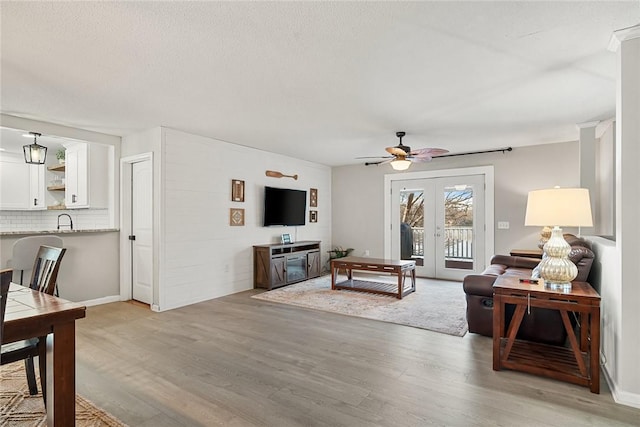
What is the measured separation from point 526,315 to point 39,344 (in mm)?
3955

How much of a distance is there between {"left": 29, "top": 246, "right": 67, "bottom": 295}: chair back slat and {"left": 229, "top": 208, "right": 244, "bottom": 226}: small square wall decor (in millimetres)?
3029

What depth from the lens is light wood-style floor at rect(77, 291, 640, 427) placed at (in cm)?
207

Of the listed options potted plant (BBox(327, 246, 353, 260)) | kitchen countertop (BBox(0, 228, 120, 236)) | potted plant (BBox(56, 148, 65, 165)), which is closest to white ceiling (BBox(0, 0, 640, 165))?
kitchen countertop (BBox(0, 228, 120, 236))

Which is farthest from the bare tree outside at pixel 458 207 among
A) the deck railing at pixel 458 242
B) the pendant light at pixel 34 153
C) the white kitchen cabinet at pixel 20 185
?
the white kitchen cabinet at pixel 20 185

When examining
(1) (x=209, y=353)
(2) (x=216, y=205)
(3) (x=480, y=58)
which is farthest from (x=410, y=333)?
(2) (x=216, y=205)

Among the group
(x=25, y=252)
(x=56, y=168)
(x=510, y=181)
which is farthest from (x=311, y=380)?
(x=56, y=168)

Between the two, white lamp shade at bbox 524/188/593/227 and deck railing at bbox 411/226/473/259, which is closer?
white lamp shade at bbox 524/188/593/227

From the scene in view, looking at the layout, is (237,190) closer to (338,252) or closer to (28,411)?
(338,252)

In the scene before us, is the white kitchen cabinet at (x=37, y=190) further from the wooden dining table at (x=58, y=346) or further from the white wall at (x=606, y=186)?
the white wall at (x=606, y=186)

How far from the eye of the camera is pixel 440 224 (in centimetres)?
661

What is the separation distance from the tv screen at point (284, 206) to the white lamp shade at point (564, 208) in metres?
4.40

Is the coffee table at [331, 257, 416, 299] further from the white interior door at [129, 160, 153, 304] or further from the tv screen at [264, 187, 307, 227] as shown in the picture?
the white interior door at [129, 160, 153, 304]

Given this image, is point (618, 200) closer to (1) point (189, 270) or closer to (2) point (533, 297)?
(2) point (533, 297)

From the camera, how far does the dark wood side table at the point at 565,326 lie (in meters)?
2.36
